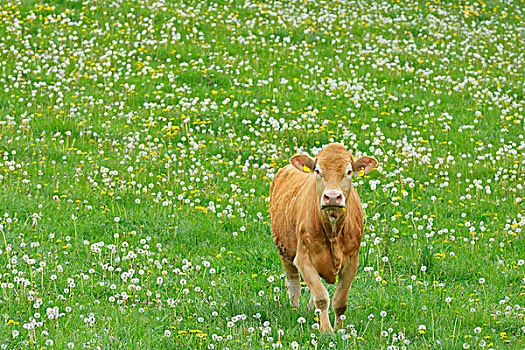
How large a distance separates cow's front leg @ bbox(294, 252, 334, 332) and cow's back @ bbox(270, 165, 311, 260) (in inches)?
18.3

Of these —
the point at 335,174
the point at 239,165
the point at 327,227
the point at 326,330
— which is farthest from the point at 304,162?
the point at 239,165

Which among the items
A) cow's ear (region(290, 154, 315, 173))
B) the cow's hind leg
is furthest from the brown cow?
the cow's hind leg

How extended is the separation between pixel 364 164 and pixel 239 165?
19.3 feet

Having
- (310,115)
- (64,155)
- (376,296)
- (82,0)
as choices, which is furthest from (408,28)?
(376,296)

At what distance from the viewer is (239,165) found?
1330 centimetres

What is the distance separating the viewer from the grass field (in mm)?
7902

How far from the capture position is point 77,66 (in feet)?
59.6

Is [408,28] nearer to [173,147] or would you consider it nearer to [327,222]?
[173,147]

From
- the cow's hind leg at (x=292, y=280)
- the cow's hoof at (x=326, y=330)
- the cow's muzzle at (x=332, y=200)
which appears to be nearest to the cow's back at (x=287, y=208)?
the cow's hind leg at (x=292, y=280)

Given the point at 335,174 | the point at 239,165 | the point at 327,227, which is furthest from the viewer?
the point at 239,165

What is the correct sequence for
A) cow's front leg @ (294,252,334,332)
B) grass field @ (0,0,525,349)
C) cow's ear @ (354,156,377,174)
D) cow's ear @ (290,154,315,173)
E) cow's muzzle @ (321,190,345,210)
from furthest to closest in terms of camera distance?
1. grass field @ (0,0,525,349)
2. cow's ear @ (290,154,315,173)
3. cow's ear @ (354,156,377,174)
4. cow's front leg @ (294,252,334,332)
5. cow's muzzle @ (321,190,345,210)

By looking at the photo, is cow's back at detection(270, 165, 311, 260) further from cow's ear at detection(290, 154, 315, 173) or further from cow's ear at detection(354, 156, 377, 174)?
cow's ear at detection(354, 156, 377, 174)

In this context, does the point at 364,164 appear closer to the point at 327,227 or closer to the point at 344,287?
the point at 327,227

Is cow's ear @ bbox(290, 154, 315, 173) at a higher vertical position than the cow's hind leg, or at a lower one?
higher
